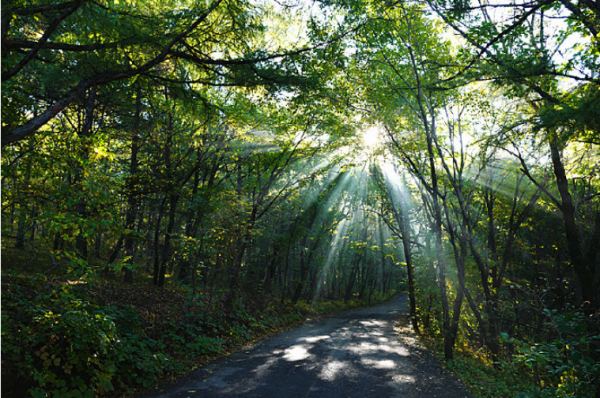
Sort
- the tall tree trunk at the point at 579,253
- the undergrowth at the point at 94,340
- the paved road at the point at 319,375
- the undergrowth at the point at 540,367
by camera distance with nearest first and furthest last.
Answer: the undergrowth at the point at 540,367 < the undergrowth at the point at 94,340 < the paved road at the point at 319,375 < the tall tree trunk at the point at 579,253

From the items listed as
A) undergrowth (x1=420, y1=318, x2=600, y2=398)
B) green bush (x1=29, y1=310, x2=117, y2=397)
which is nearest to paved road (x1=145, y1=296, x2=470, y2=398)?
undergrowth (x1=420, y1=318, x2=600, y2=398)

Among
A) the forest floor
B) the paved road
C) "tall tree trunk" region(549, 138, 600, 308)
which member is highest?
"tall tree trunk" region(549, 138, 600, 308)

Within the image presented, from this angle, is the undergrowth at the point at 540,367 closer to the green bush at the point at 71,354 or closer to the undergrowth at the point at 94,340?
the green bush at the point at 71,354

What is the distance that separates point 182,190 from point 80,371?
737cm

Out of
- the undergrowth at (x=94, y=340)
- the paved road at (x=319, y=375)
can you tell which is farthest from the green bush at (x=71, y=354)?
the paved road at (x=319, y=375)

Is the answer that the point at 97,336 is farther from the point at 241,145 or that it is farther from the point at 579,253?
the point at 241,145

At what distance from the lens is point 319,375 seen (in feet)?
25.2

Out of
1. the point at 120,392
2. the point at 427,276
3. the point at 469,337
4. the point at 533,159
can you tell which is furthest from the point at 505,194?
the point at 120,392

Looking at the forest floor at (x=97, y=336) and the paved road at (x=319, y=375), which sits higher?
the forest floor at (x=97, y=336)

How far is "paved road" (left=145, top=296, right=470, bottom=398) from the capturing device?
647 centimetres

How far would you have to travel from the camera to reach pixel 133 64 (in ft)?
20.0

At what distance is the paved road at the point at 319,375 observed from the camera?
255 inches

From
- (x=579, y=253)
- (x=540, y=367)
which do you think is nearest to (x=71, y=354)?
(x=540, y=367)

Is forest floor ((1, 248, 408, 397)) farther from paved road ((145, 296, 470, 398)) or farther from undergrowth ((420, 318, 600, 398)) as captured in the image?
undergrowth ((420, 318, 600, 398))
